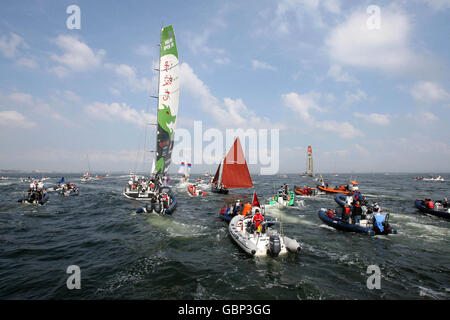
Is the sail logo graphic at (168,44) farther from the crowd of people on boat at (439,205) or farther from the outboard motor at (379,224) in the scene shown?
the crowd of people on boat at (439,205)

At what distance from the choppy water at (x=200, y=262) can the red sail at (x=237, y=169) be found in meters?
12.7

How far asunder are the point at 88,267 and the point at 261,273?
8795 mm

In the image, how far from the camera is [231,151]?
31.0 m

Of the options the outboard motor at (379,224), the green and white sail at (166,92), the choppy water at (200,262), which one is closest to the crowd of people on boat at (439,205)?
the choppy water at (200,262)

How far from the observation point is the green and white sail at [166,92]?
101ft

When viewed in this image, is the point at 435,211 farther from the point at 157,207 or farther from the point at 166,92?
the point at 166,92

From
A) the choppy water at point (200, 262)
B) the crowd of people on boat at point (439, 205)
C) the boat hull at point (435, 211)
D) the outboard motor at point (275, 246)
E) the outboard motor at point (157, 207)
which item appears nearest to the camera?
the choppy water at point (200, 262)

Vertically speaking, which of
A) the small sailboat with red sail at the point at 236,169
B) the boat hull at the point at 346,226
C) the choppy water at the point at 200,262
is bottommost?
the choppy water at the point at 200,262

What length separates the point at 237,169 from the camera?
3178 centimetres

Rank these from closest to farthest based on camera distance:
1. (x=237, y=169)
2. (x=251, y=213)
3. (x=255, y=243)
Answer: (x=255, y=243) → (x=251, y=213) → (x=237, y=169)

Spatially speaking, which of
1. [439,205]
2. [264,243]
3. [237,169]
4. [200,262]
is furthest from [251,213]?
[439,205]

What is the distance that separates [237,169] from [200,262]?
68.0 feet
